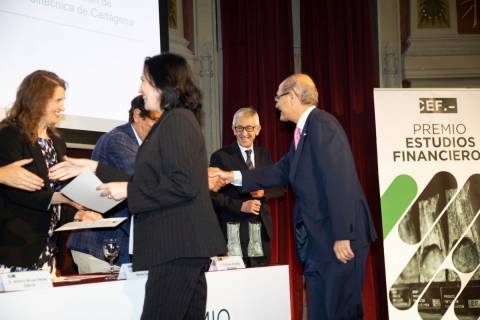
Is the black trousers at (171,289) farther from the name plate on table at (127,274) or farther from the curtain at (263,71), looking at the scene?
the curtain at (263,71)

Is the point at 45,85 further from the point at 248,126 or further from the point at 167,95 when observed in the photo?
the point at 248,126

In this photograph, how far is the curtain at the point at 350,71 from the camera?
585 centimetres

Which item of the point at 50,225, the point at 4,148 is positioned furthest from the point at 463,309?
the point at 4,148

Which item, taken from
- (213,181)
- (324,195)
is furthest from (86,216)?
(324,195)

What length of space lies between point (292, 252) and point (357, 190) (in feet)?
9.42

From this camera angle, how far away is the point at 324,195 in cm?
304

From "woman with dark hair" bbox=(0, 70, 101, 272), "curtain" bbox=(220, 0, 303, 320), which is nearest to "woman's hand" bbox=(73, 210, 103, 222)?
"woman with dark hair" bbox=(0, 70, 101, 272)

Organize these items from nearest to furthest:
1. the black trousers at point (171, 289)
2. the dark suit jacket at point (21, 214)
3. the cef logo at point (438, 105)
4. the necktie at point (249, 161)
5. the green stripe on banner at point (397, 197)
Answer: the black trousers at point (171, 289) → the dark suit jacket at point (21, 214) → the necktie at point (249, 161) → the green stripe on banner at point (397, 197) → the cef logo at point (438, 105)

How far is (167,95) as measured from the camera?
2.10m

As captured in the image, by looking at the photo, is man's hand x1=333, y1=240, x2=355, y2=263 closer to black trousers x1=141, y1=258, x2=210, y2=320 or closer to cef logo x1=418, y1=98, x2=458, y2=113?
black trousers x1=141, y1=258, x2=210, y2=320

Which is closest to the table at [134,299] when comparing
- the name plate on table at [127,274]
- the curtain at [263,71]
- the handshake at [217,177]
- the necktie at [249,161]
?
the name plate on table at [127,274]

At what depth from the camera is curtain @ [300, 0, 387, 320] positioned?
5852mm

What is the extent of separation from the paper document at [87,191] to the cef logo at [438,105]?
3049mm

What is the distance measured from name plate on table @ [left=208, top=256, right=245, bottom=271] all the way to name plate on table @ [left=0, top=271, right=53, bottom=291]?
814 millimetres
